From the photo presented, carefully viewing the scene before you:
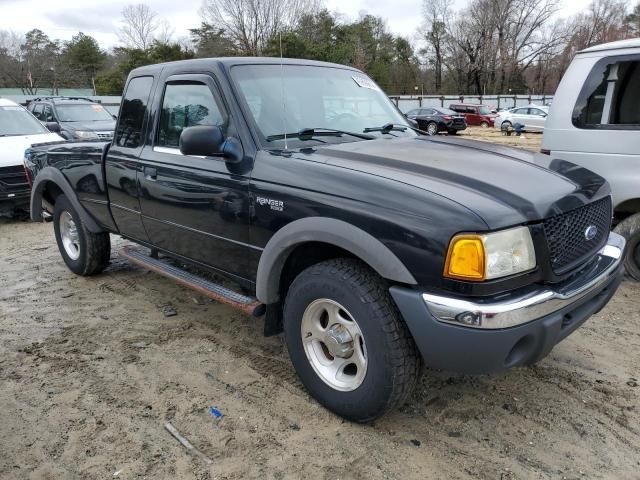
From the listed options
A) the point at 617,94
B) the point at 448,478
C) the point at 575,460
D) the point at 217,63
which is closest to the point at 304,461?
the point at 448,478

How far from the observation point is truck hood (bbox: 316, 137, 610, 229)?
241 centimetres

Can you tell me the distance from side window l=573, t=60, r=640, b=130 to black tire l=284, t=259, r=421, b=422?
3.27 metres

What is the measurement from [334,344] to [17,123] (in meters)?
9.07

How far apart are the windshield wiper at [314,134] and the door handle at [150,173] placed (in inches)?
43.7

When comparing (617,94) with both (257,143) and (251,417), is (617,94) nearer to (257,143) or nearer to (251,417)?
(257,143)

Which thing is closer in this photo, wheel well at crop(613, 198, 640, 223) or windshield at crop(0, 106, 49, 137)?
wheel well at crop(613, 198, 640, 223)

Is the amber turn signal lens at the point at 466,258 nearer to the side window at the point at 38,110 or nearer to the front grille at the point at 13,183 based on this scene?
the front grille at the point at 13,183

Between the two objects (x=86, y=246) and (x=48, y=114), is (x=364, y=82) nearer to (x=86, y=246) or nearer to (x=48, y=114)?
(x=86, y=246)

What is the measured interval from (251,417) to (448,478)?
44.5 inches

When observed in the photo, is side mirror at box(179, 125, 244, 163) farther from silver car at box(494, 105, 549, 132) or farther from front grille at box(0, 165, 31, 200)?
silver car at box(494, 105, 549, 132)

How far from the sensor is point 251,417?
2.99 m

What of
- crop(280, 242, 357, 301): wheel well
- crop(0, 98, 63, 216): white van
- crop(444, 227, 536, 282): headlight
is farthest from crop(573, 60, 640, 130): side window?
crop(0, 98, 63, 216): white van

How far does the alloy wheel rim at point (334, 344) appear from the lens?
9.14 feet

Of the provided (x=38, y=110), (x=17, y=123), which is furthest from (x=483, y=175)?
(x=38, y=110)
